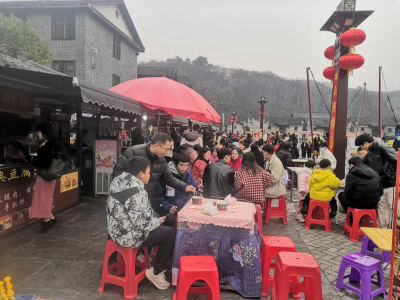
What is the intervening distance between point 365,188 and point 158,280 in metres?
3.78

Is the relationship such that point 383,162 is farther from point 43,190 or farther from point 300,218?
point 43,190

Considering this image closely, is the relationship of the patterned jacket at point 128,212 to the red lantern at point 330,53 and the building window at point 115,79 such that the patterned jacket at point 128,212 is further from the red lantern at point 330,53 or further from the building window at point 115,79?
the building window at point 115,79

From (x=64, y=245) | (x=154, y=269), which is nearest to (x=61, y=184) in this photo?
(x=64, y=245)

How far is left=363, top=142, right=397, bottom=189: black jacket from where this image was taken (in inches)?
203

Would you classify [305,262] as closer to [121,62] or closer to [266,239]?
[266,239]

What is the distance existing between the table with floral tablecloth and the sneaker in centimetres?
13

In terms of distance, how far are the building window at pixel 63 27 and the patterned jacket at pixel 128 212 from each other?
53.3ft

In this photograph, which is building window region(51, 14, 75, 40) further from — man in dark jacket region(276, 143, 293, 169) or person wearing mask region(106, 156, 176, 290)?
person wearing mask region(106, 156, 176, 290)

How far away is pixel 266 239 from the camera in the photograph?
3500mm

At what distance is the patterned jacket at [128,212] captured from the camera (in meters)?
2.93

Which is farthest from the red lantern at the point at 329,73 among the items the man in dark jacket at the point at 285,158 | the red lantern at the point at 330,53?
the man in dark jacket at the point at 285,158

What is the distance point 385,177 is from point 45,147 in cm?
625

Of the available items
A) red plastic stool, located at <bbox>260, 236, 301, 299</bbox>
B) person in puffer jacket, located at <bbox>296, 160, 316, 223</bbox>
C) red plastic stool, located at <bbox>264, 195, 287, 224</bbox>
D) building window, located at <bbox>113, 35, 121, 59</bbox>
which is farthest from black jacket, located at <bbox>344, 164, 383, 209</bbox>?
building window, located at <bbox>113, 35, 121, 59</bbox>

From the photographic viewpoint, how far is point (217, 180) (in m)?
4.83
